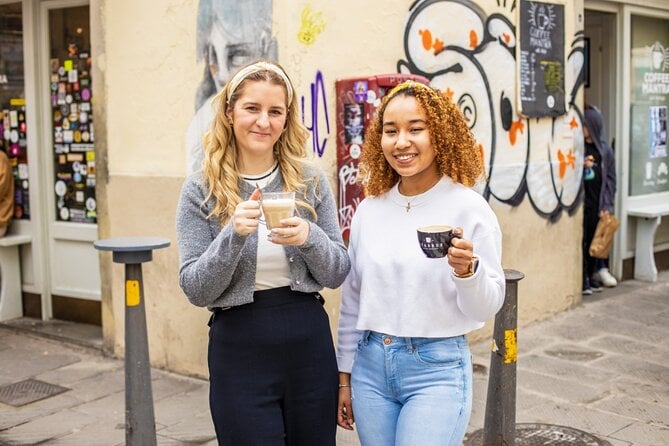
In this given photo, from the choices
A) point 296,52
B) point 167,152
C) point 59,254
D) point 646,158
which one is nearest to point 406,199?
point 296,52

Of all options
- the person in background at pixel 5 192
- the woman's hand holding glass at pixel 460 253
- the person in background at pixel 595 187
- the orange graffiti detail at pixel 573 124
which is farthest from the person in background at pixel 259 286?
the person in background at pixel 595 187

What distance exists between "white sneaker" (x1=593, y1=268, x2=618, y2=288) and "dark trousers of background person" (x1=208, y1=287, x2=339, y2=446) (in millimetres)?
6217

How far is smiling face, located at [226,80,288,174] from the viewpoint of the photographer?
2.66m

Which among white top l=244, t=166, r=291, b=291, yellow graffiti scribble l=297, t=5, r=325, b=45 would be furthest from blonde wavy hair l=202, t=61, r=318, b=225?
yellow graffiti scribble l=297, t=5, r=325, b=45

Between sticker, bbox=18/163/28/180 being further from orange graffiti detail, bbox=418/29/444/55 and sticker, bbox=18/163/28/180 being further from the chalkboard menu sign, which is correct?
the chalkboard menu sign

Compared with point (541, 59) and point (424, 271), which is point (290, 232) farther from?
point (541, 59)

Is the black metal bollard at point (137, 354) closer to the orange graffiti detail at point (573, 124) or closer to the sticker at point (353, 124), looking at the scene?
the sticker at point (353, 124)

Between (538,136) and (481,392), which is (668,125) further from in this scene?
(481,392)

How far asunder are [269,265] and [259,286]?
0.24 ft

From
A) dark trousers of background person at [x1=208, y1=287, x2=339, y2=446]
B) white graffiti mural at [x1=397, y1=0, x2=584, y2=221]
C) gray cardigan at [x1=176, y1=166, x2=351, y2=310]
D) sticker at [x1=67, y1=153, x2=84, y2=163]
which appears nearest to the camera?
gray cardigan at [x1=176, y1=166, x2=351, y2=310]

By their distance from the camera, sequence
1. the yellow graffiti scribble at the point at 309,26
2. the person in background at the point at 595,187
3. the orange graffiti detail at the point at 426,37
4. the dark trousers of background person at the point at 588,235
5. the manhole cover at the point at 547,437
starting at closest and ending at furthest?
1. the manhole cover at the point at 547,437
2. the yellow graffiti scribble at the point at 309,26
3. the orange graffiti detail at the point at 426,37
4. the person in background at the point at 595,187
5. the dark trousers of background person at the point at 588,235

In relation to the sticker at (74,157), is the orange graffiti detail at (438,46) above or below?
above

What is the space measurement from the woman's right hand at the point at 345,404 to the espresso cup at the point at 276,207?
2.12ft

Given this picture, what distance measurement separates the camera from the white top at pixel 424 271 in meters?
2.60
